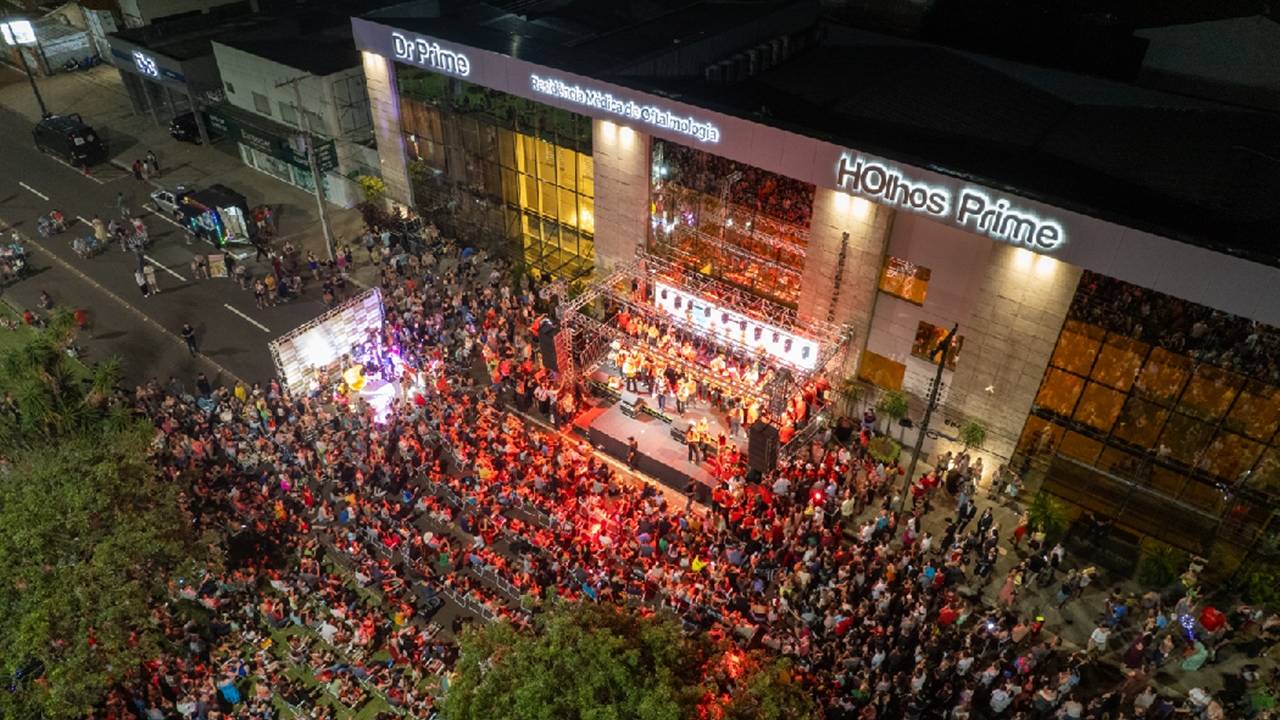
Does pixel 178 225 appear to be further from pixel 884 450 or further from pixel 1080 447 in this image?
pixel 1080 447

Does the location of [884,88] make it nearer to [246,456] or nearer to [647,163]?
[647,163]

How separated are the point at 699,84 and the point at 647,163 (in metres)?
4.14

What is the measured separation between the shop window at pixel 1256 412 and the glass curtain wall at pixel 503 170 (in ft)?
80.9

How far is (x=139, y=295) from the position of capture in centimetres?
4188

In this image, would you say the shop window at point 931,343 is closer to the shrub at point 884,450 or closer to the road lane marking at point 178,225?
the shrub at point 884,450

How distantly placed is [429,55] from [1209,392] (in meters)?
32.1

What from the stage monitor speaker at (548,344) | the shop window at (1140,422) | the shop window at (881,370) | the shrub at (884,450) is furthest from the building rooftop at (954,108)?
the shrub at (884,450)

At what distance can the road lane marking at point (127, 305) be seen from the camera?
121 ft

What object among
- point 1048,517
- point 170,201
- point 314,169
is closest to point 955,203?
point 1048,517

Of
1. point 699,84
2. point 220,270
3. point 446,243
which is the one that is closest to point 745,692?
point 699,84

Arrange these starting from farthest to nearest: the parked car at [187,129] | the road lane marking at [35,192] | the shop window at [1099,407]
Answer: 1. the parked car at [187,129]
2. the road lane marking at [35,192]
3. the shop window at [1099,407]

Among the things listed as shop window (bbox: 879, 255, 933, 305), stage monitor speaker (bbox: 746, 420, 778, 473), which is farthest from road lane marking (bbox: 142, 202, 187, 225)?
shop window (bbox: 879, 255, 933, 305)

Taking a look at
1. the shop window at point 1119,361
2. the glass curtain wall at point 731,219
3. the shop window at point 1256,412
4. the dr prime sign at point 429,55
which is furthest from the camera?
the dr prime sign at point 429,55

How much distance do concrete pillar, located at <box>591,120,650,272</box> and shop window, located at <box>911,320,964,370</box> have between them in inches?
475
